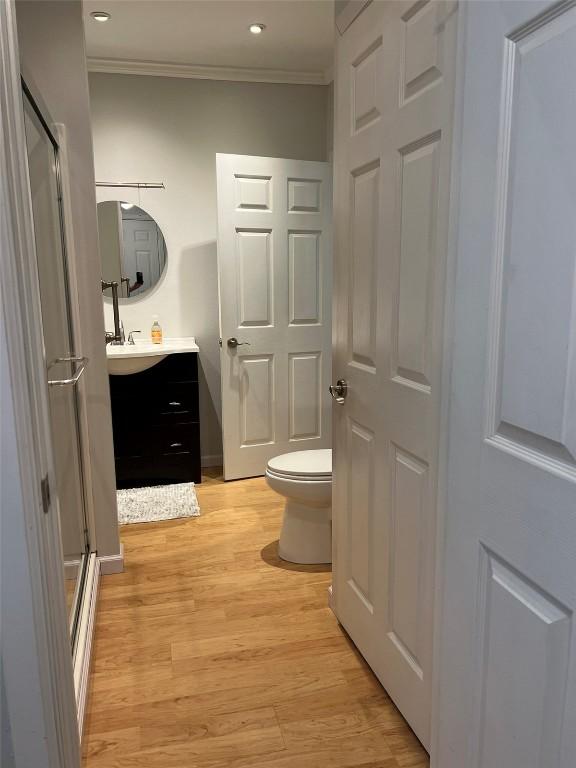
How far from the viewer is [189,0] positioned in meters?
2.73

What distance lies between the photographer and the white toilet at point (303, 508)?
2469 mm

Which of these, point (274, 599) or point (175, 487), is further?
point (175, 487)

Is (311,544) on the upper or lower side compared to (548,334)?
lower

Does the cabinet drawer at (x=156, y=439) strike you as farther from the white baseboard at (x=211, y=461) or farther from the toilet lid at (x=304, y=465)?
the toilet lid at (x=304, y=465)

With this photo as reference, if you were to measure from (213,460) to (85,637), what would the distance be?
2108 millimetres

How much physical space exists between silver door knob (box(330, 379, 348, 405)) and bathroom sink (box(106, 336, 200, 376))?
163 centimetres

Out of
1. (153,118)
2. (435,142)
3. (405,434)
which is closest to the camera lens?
(435,142)

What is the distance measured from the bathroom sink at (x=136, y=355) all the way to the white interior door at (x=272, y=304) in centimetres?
33

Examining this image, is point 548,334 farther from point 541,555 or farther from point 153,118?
point 153,118

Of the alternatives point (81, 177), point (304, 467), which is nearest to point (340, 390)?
point (304, 467)

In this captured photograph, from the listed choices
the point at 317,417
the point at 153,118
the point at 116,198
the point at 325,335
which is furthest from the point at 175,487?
the point at 153,118

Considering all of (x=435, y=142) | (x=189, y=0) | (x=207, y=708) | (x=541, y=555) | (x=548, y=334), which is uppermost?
(x=189, y=0)

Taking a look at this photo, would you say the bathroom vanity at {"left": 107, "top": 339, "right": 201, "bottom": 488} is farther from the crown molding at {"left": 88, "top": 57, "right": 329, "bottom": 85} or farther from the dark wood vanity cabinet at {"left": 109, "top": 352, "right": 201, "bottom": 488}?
the crown molding at {"left": 88, "top": 57, "right": 329, "bottom": 85}

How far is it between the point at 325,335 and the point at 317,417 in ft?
1.78
